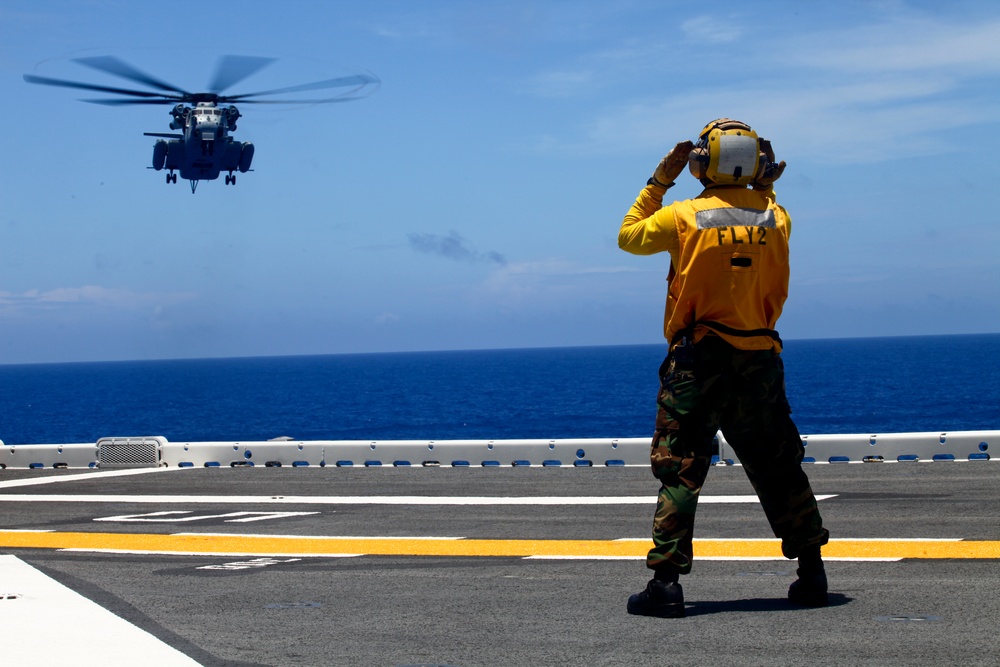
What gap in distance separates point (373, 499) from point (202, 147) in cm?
2177

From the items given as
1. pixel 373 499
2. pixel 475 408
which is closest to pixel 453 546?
pixel 373 499

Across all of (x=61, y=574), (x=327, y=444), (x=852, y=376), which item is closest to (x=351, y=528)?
(x=61, y=574)

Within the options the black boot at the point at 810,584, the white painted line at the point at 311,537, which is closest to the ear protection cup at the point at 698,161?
the black boot at the point at 810,584

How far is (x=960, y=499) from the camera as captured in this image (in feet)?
31.2

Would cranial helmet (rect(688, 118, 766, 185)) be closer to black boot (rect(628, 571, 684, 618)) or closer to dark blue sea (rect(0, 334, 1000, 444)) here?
black boot (rect(628, 571, 684, 618))

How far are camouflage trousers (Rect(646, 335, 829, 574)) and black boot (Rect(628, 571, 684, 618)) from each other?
0.06m

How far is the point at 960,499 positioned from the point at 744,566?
12.6 ft

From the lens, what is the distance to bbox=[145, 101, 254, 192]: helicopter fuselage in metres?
30.8

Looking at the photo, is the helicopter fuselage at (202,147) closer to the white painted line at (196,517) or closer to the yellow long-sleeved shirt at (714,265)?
A: the white painted line at (196,517)

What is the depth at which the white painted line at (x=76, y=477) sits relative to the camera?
14.0 metres

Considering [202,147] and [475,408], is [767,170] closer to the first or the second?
[202,147]

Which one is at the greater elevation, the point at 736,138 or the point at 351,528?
the point at 736,138

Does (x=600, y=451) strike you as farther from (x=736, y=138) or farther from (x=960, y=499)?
(x=736, y=138)

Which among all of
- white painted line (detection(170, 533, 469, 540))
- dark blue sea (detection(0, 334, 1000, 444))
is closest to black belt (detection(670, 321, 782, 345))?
white painted line (detection(170, 533, 469, 540))
